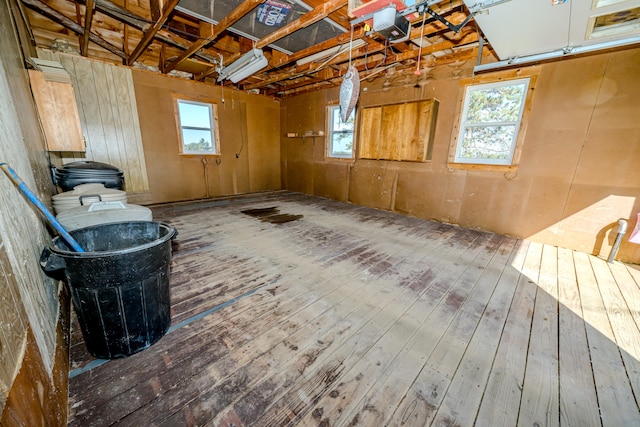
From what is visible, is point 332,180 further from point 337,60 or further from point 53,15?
point 53,15

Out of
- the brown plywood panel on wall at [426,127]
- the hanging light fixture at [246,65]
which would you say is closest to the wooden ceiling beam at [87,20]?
the hanging light fixture at [246,65]

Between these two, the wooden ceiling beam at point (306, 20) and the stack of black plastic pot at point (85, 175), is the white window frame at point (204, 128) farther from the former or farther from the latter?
the wooden ceiling beam at point (306, 20)

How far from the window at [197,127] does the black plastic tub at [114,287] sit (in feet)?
14.1

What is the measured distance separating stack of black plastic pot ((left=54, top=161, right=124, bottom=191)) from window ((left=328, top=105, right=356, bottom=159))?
4.02 metres

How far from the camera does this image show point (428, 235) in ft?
11.4

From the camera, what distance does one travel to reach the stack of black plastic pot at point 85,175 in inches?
101

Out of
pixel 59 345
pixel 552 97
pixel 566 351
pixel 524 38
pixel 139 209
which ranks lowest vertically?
pixel 566 351

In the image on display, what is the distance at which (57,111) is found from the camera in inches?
95.2

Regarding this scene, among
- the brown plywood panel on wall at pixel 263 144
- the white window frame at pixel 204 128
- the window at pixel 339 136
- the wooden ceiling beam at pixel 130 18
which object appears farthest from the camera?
the brown plywood panel on wall at pixel 263 144

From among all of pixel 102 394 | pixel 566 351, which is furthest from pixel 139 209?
pixel 566 351

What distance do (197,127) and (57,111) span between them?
292 centimetres

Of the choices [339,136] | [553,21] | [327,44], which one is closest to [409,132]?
[339,136]

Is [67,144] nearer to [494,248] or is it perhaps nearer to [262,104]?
[262,104]

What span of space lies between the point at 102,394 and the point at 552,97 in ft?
16.4
